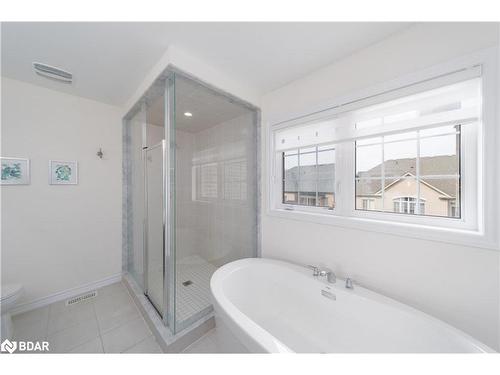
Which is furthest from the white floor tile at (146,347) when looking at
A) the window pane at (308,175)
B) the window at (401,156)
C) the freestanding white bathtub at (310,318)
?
the window pane at (308,175)

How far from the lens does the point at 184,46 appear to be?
130 centimetres

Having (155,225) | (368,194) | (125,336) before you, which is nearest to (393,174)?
(368,194)

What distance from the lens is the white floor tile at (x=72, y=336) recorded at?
135 centimetres

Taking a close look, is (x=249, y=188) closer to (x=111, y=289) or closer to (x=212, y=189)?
(x=212, y=189)

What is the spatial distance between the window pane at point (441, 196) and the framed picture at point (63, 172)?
10.9 ft

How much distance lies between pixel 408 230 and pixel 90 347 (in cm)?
248

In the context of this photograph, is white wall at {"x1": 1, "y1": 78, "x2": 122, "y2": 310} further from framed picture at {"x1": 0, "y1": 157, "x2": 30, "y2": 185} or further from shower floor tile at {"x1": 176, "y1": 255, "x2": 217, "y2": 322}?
shower floor tile at {"x1": 176, "y1": 255, "x2": 217, "y2": 322}

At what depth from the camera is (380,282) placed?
4.07ft
